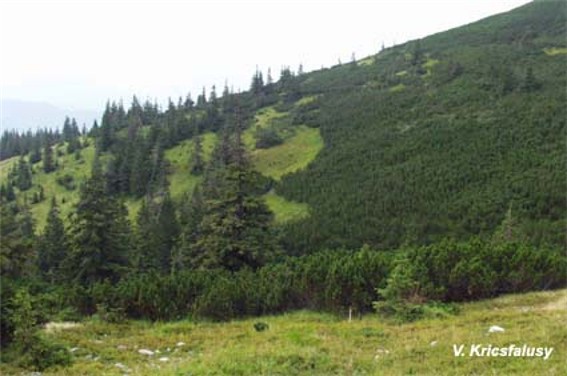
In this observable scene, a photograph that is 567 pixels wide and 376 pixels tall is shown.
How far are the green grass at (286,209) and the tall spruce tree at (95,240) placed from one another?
34.1 meters

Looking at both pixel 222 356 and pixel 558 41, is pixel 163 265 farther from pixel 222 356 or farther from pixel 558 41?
pixel 558 41

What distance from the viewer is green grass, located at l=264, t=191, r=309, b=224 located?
65475 millimetres

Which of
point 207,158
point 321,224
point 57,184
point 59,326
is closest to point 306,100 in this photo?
point 207,158

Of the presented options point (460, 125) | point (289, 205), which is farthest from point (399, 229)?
point (460, 125)

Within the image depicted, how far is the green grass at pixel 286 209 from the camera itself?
65475 millimetres

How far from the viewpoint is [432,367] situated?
29.0ft

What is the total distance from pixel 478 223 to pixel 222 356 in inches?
1742

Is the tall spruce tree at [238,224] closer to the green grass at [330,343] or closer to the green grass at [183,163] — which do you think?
the green grass at [330,343]

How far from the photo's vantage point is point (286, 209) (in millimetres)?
70062

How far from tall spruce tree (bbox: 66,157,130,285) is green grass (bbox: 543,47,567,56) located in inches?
3491

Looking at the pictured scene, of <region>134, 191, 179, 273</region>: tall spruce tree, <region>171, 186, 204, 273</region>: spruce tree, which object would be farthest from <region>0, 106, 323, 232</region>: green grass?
<region>171, 186, 204, 273</region>: spruce tree

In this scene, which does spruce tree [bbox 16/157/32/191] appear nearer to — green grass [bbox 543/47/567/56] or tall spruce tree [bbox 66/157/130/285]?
tall spruce tree [bbox 66/157/130/285]

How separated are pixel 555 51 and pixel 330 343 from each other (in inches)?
4042

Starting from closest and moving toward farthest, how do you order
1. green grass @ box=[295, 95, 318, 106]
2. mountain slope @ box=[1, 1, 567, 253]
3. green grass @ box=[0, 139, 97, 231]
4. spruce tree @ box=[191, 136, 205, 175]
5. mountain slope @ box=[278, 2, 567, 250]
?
mountain slope @ box=[278, 2, 567, 250] < mountain slope @ box=[1, 1, 567, 253] < spruce tree @ box=[191, 136, 205, 175] < green grass @ box=[0, 139, 97, 231] < green grass @ box=[295, 95, 318, 106]
